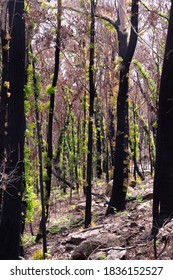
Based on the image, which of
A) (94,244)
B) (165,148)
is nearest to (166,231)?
(94,244)

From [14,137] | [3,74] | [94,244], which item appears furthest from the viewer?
[3,74]

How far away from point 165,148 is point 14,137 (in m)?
3.65

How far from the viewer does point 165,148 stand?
24.5 ft

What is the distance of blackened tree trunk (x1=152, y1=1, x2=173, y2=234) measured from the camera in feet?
24.2

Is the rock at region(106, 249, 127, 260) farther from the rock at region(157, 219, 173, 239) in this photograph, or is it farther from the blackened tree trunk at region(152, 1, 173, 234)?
the blackened tree trunk at region(152, 1, 173, 234)

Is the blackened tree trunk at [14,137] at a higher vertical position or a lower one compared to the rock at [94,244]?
higher

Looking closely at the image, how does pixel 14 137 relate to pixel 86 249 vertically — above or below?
above

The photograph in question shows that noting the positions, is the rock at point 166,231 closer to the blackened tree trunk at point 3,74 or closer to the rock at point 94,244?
the rock at point 94,244

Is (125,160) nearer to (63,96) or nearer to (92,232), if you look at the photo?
(92,232)

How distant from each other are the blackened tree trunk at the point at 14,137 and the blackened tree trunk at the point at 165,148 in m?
3.31

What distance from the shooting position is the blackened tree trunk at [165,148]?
24.2 feet

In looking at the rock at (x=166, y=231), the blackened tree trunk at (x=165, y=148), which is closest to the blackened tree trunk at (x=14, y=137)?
the blackened tree trunk at (x=165, y=148)

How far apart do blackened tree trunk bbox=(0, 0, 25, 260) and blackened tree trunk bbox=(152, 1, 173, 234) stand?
3306 millimetres

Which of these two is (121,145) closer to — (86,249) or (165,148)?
(165,148)
